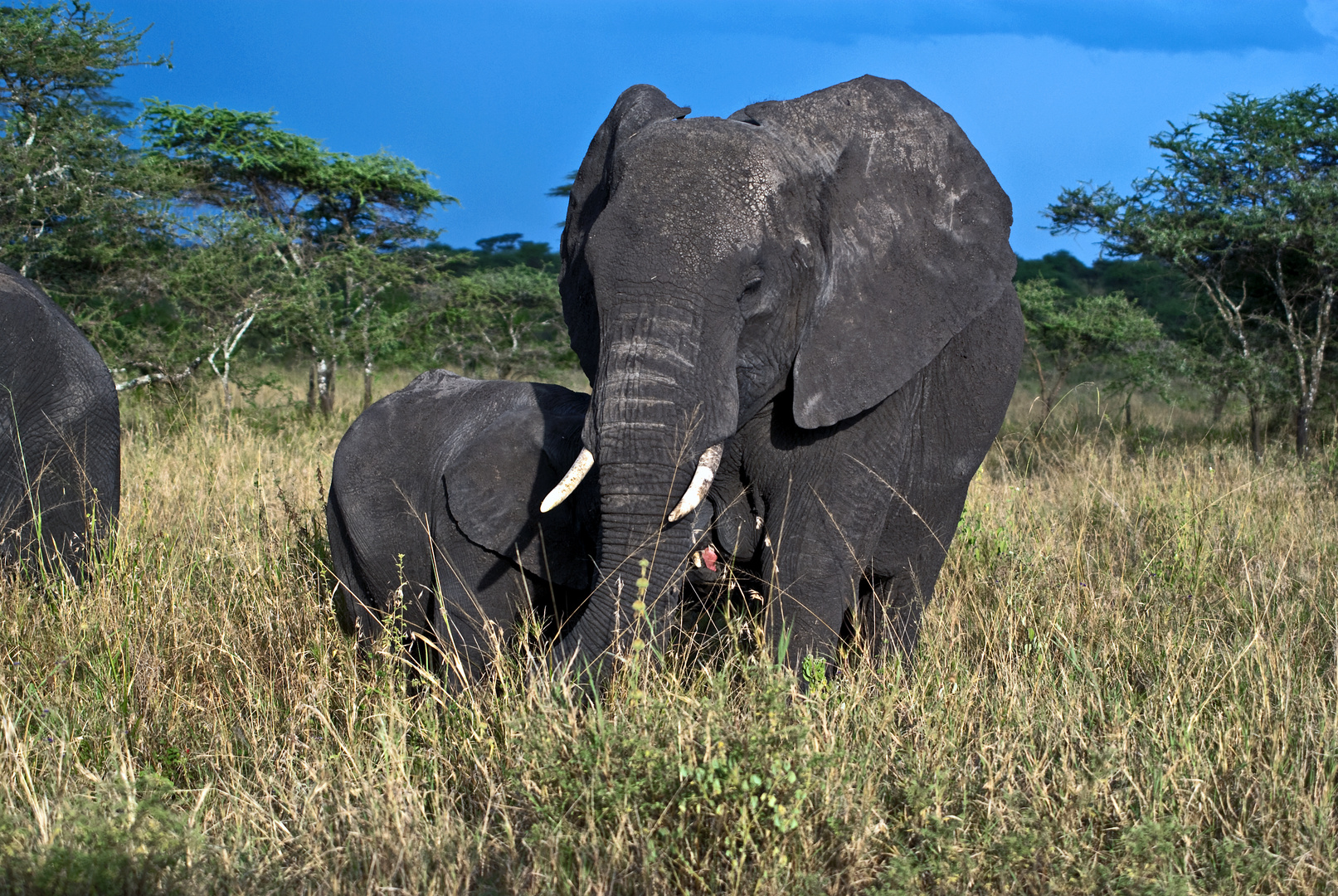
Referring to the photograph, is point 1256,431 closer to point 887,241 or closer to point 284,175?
point 887,241

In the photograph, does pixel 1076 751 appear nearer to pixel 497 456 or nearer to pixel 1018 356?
pixel 1018 356

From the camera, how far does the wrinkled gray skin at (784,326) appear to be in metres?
3.02

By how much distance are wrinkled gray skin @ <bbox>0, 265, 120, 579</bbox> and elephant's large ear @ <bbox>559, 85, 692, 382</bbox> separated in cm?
254

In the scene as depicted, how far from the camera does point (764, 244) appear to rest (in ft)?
10.2

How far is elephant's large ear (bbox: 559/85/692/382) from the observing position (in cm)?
347

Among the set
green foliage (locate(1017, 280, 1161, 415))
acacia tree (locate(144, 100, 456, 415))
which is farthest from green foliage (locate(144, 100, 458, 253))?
green foliage (locate(1017, 280, 1161, 415))

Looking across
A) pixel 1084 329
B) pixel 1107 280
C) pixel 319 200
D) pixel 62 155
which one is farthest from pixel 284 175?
pixel 1107 280

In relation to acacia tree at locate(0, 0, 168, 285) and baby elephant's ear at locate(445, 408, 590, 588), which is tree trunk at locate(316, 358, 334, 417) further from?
baby elephant's ear at locate(445, 408, 590, 588)

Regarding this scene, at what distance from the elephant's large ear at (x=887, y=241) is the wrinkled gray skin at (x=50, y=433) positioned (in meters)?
3.36

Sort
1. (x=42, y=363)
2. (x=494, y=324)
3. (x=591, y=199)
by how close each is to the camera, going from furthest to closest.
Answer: (x=494, y=324)
(x=42, y=363)
(x=591, y=199)

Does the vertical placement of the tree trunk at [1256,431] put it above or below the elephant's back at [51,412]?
above

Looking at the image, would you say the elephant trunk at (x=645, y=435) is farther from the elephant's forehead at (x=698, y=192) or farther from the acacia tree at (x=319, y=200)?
the acacia tree at (x=319, y=200)

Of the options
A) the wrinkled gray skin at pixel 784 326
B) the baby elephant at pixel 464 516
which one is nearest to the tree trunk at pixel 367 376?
the baby elephant at pixel 464 516

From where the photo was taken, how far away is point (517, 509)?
12.2 ft
